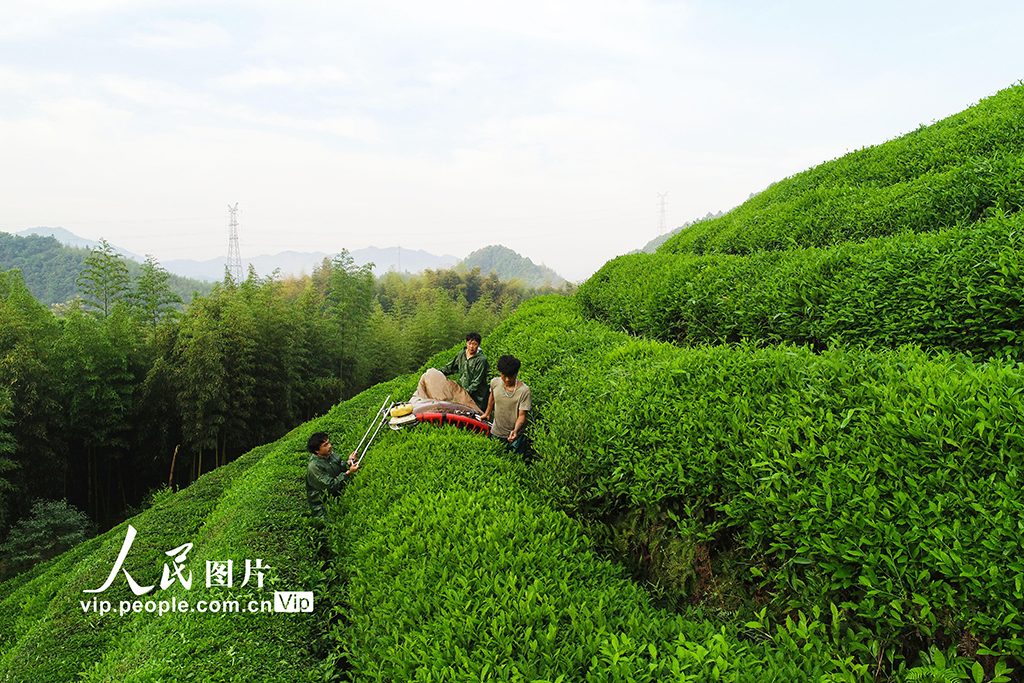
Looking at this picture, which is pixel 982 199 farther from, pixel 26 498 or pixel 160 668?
pixel 26 498

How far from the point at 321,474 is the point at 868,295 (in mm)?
4849

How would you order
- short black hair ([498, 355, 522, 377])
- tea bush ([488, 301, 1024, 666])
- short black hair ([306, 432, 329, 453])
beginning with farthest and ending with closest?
short black hair ([498, 355, 522, 377])
short black hair ([306, 432, 329, 453])
tea bush ([488, 301, 1024, 666])

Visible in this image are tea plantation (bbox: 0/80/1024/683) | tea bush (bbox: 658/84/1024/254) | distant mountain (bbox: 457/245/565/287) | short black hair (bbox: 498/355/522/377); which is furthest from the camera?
distant mountain (bbox: 457/245/565/287)

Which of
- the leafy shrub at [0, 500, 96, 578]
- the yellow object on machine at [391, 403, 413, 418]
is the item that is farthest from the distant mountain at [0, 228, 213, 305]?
the yellow object on machine at [391, 403, 413, 418]

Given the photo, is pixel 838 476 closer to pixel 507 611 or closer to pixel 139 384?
pixel 507 611

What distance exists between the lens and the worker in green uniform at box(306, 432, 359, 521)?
4652 mm

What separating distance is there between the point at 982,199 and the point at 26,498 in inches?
836

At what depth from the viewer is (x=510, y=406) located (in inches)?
194

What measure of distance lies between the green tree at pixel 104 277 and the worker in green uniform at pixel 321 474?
66.6 ft

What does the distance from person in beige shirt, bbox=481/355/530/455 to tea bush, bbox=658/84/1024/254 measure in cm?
354

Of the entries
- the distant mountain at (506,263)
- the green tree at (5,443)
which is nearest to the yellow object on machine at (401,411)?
the green tree at (5,443)

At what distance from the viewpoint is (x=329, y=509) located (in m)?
4.62

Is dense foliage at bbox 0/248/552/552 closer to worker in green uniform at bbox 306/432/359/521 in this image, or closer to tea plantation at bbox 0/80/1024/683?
tea plantation at bbox 0/80/1024/683

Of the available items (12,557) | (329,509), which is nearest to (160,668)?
(329,509)
